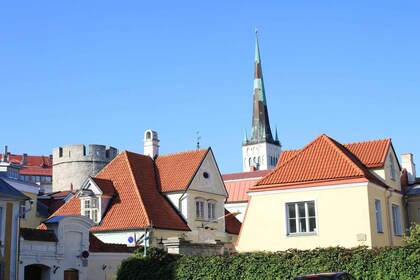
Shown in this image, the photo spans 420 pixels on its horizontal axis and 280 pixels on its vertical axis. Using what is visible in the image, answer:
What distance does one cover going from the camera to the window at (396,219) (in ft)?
102

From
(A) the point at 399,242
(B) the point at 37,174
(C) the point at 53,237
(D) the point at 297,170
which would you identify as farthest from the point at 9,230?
(B) the point at 37,174

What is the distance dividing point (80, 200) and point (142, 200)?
178 inches

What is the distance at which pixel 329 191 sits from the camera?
28.5 metres

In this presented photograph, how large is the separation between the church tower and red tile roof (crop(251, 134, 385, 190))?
122930 mm

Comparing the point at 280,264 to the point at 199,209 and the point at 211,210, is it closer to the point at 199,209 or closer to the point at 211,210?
the point at 199,209

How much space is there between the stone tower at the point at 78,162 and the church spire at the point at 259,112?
93096mm

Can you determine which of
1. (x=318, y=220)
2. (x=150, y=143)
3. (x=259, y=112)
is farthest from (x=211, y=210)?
(x=259, y=112)

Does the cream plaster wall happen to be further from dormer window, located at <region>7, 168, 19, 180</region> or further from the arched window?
dormer window, located at <region>7, 168, 19, 180</region>

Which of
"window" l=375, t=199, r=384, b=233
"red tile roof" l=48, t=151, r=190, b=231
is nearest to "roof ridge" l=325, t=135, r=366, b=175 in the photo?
"window" l=375, t=199, r=384, b=233

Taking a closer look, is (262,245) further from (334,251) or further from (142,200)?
(142,200)

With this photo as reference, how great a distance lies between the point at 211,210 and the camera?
1703 inches

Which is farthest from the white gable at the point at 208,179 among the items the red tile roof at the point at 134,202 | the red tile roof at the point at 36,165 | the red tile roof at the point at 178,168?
the red tile roof at the point at 36,165

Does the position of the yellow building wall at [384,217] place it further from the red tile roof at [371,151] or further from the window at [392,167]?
the red tile roof at [371,151]

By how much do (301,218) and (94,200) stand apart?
14.4 metres
